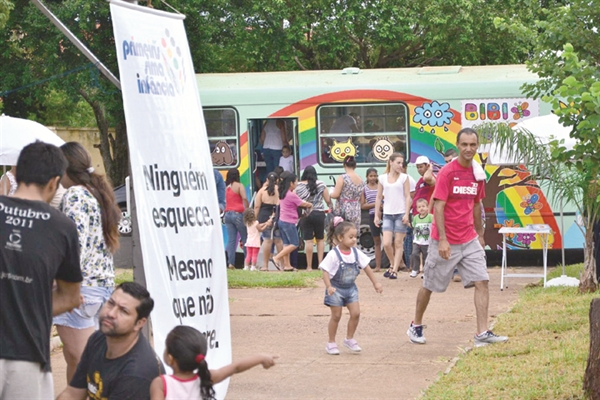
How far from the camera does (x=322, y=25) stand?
85.1ft

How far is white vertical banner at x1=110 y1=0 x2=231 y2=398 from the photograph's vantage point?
577 centimetres

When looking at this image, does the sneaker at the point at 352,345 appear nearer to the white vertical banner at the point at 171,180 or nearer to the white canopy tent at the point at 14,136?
A: the white vertical banner at the point at 171,180

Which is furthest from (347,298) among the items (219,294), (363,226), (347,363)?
(363,226)

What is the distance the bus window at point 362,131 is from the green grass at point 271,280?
2672 millimetres

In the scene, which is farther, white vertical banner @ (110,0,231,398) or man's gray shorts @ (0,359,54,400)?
white vertical banner @ (110,0,231,398)

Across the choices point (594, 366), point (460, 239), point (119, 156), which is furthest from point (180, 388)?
point (119, 156)

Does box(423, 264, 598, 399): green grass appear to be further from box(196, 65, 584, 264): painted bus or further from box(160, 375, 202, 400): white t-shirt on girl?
box(196, 65, 584, 264): painted bus

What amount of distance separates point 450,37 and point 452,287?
13.4 m

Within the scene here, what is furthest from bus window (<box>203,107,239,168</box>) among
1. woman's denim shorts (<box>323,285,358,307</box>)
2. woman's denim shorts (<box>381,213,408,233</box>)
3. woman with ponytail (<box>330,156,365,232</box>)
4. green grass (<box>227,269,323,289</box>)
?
woman's denim shorts (<box>323,285,358,307</box>)

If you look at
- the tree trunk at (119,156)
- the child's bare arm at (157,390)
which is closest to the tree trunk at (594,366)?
the child's bare arm at (157,390)

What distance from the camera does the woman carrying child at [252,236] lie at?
631 inches

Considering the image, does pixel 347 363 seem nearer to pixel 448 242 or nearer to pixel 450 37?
pixel 448 242

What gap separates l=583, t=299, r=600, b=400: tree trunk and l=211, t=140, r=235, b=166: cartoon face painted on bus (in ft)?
35.5

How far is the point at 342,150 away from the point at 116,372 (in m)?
12.5
